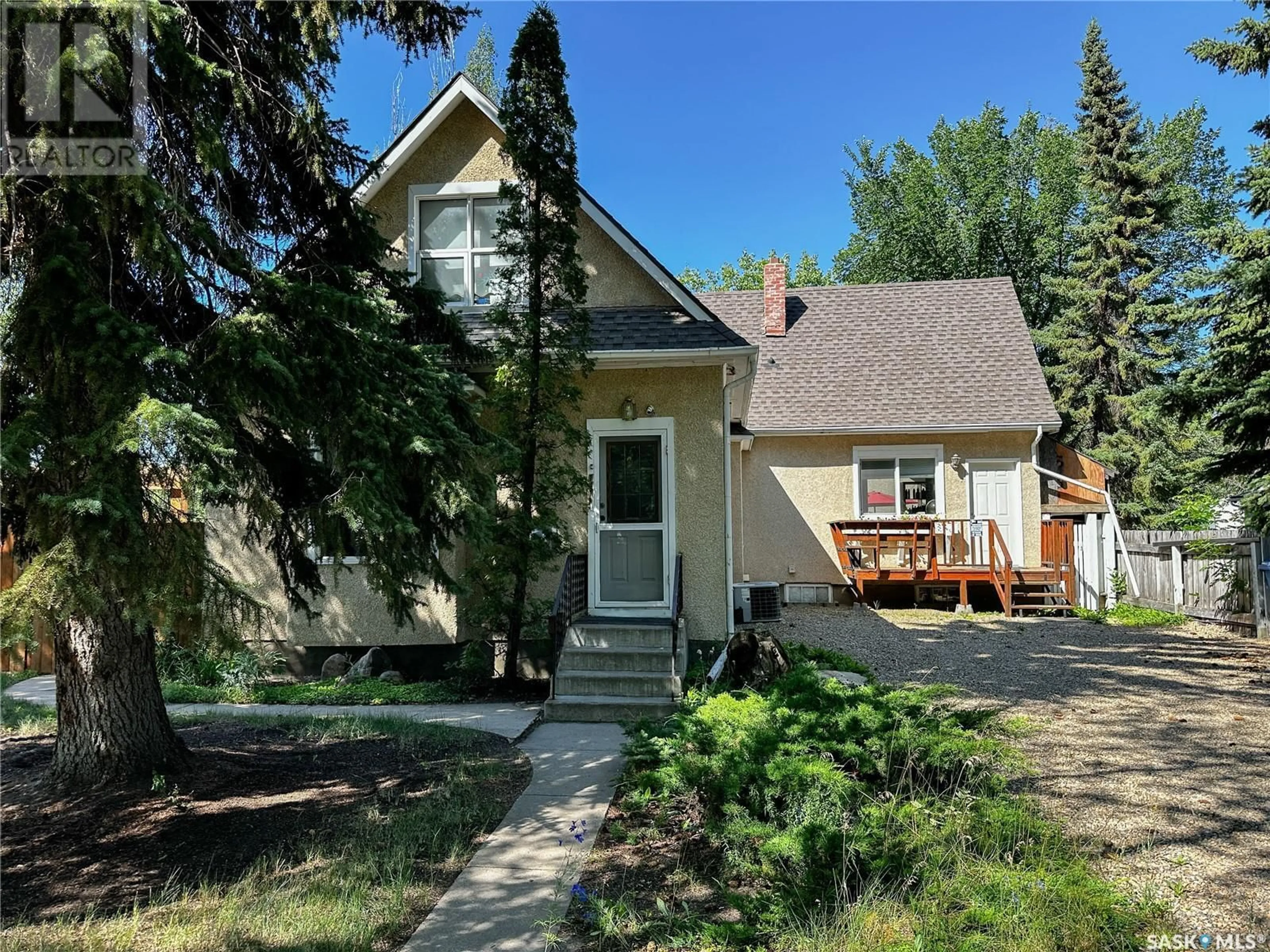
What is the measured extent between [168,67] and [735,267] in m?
36.3

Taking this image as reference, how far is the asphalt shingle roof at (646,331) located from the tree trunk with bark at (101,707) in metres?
4.62

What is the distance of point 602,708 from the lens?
7266mm

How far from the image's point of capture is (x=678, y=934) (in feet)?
10.6

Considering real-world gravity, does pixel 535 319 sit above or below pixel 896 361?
below

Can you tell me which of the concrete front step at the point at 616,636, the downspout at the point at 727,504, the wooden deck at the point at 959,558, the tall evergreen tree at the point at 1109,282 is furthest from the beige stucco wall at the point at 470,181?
the tall evergreen tree at the point at 1109,282

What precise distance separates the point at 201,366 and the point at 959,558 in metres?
14.5

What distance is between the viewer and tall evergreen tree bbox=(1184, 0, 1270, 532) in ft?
30.5

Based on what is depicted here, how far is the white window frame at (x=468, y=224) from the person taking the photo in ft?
32.6

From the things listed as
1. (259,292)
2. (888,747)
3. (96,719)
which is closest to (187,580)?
(259,292)

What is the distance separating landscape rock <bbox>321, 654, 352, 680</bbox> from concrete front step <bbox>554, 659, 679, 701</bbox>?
130 inches

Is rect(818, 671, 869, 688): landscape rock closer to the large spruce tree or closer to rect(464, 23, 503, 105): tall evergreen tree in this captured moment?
the large spruce tree

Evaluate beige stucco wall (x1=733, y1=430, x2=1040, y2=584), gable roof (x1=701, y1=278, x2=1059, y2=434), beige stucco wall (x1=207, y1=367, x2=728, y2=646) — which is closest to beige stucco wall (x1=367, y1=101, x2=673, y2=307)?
beige stucco wall (x1=207, y1=367, x2=728, y2=646)

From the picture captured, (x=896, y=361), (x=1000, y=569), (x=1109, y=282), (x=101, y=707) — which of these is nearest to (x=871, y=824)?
(x=101, y=707)

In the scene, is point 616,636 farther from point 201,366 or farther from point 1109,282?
point 1109,282
